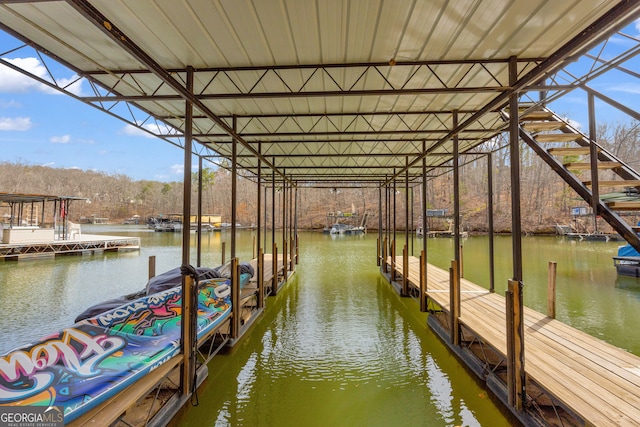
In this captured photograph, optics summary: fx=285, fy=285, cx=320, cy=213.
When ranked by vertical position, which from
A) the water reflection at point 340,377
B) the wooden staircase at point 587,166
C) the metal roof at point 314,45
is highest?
the metal roof at point 314,45

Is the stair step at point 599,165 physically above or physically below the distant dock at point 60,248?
above

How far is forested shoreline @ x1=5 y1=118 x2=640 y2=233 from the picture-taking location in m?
34.2

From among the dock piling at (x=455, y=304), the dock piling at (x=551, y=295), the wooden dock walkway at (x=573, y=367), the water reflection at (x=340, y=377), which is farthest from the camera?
Answer: the dock piling at (x=551, y=295)

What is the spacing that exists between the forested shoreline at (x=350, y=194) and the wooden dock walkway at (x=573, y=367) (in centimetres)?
1295

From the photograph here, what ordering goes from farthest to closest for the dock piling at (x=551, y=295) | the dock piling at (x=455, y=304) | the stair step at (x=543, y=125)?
1. the dock piling at (x=551, y=295)
2. the dock piling at (x=455, y=304)
3. the stair step at (x=543, y=125)

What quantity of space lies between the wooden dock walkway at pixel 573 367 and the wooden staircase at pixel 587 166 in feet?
5.06

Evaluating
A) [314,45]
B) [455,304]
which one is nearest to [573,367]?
[455,304]

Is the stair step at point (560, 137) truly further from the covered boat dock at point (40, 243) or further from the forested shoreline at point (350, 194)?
the covered boat dock at point (40, 243)

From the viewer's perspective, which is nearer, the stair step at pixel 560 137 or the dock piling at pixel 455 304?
the stair step at pixel 560 137

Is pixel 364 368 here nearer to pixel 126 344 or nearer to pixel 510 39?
pixel 126 344

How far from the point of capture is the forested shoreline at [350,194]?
34.2 meters

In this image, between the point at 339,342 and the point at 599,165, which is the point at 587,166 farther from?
the point at 339,342

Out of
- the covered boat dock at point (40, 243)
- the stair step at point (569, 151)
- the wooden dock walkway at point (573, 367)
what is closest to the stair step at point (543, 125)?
the stair step at point (569, 151)

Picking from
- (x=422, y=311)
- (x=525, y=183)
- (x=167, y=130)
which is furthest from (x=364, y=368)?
(x=525, y=183)
